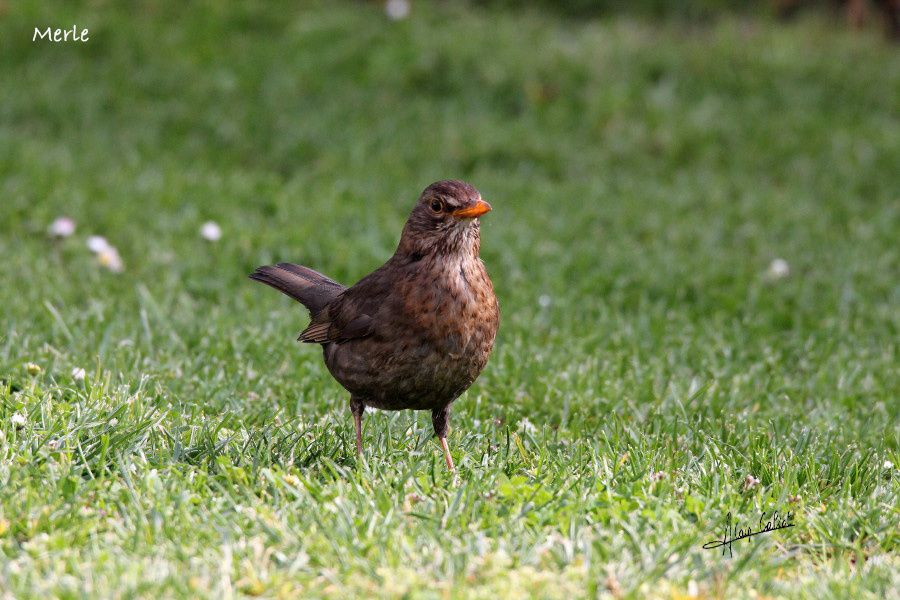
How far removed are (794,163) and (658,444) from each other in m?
6.21

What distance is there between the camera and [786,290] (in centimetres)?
767

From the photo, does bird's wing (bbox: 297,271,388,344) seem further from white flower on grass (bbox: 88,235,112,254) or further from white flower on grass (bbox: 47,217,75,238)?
white flower on grass (bbox: 47,217,75,238)

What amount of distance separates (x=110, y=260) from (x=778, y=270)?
4.36 meters

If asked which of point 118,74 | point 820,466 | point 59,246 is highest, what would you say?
point 118,74

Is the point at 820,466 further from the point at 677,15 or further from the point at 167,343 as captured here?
the point at 677,15

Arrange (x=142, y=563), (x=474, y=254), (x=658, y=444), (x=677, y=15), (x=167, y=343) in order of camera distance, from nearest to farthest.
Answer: (x=142, y=563) → (x=474, y=254) → (x=658, y=444) → (x=167, y=343) → (x=677, y=15)

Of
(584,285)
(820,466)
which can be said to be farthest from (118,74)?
(820,466)

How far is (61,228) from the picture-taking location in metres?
7.58

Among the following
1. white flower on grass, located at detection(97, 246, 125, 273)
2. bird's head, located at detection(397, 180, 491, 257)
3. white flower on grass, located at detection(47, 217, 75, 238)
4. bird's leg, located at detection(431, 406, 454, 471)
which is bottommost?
bird's leg, located at detection(431, 406, 454, 471)

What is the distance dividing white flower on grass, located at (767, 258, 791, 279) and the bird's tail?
3.73m

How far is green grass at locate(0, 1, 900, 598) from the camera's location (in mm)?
3570

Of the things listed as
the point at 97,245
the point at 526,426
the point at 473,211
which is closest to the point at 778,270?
the point at 526,426

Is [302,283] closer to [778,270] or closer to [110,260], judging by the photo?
[110,260]
